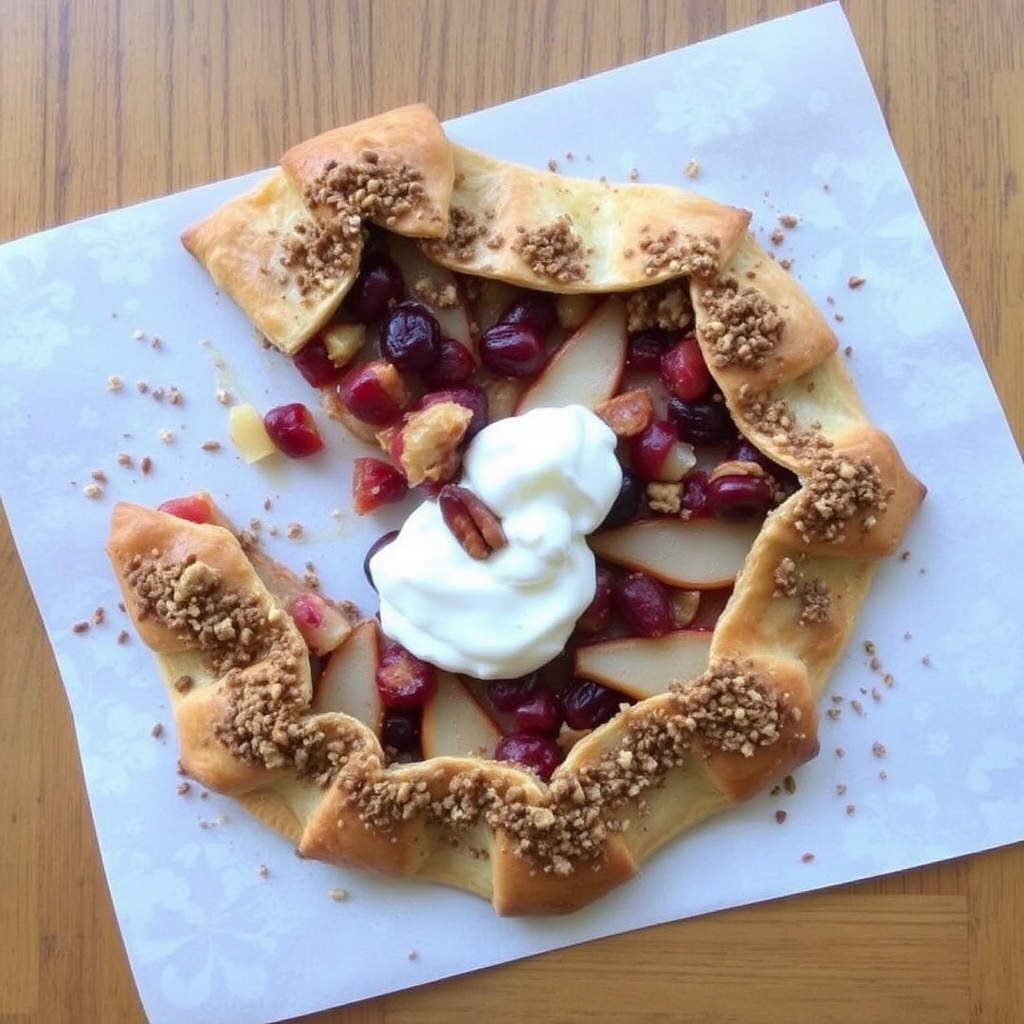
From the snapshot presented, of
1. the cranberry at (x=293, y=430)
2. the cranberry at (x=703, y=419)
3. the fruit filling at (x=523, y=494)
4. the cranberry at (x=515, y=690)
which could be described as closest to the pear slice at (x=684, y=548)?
the fruit filling at (x=523, y=494)

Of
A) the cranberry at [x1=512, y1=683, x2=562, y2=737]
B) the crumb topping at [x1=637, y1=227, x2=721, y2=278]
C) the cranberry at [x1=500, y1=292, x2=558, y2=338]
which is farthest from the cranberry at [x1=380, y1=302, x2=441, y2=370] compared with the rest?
the cranberry at [x1=512, y1=683, x2=562, y2=737]

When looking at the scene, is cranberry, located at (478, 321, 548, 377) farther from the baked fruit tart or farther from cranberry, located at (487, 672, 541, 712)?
cranberry, located at (487, 672, 541, 712)

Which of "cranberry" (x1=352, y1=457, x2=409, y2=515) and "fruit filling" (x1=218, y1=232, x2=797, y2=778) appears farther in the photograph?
"cranberry" (x1=352, y1=457, x2=409, y2=515)

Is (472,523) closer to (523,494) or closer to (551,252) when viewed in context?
(523,494)

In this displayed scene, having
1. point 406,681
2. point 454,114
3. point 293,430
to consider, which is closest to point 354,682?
point 406,681

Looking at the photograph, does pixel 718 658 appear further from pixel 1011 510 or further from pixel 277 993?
pixel 277 993
